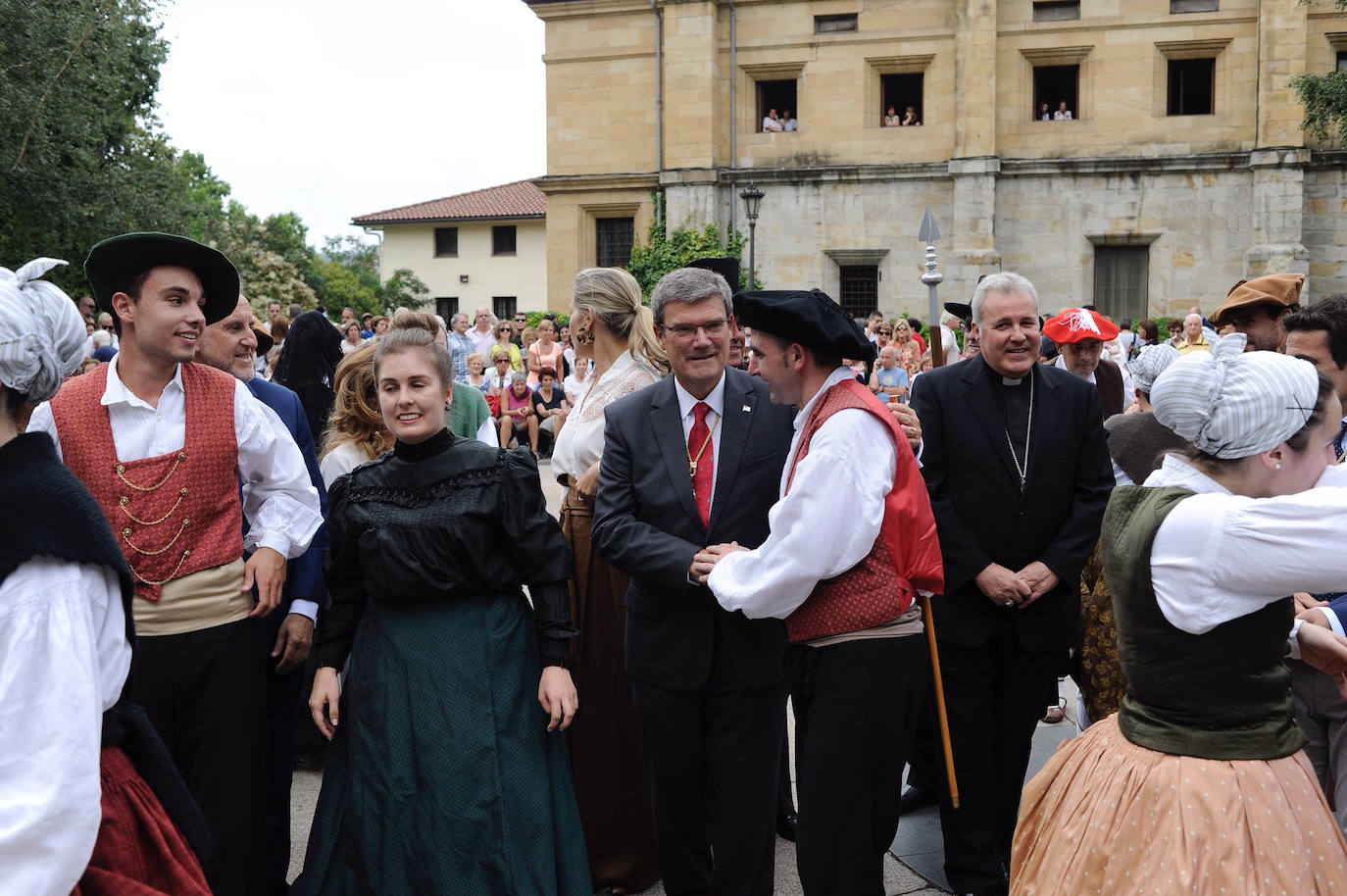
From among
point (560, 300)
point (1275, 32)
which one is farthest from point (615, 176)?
point (1275, 32)

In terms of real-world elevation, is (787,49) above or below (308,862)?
above

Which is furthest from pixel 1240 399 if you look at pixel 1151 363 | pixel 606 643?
pixel 606 643

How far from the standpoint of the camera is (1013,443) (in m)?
4.50

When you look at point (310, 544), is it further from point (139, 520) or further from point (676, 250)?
point (676, 250)

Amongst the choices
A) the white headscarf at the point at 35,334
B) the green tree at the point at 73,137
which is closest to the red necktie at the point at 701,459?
the white headscarf at the point at 35,334

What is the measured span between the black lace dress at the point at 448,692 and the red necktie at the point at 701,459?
52 cm

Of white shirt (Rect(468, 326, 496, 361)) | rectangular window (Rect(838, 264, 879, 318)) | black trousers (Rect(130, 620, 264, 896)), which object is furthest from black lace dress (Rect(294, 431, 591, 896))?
rectangular window (Rect(838, 264, 879, 318))

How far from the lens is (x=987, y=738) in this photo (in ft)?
14.6

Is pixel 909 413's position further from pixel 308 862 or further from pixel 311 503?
pixel 308 862

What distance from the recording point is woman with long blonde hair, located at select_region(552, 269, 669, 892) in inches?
181

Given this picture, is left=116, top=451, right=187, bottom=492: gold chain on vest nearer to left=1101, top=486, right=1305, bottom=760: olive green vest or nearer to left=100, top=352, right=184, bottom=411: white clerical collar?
left=100, top=352, right=184, bottom=411: white clerical collar

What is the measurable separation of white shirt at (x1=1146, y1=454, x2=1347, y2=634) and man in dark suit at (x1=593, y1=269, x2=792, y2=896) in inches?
57.2

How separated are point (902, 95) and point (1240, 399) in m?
29.7

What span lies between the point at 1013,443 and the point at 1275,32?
28.2m
